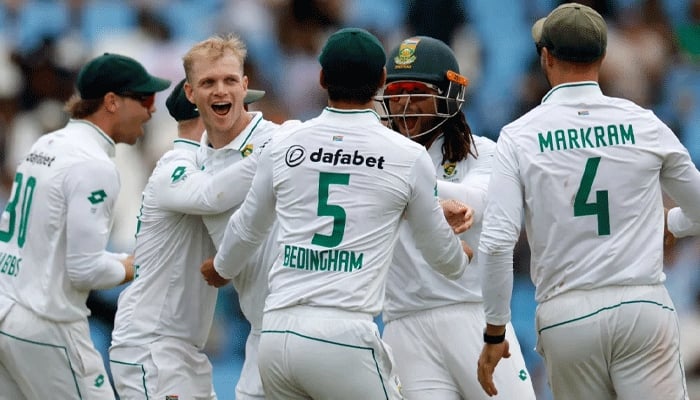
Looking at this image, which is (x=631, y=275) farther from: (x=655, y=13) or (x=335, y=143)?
(x=655, y=13)

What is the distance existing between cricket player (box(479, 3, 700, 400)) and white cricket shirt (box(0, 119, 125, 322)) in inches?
104

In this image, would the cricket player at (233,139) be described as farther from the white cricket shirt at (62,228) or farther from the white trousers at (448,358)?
the white cricket shirt at (62,228)

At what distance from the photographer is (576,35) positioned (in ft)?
18.5

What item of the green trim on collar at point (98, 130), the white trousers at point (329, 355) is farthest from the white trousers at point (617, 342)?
the green trim on collar at point (98, 130)

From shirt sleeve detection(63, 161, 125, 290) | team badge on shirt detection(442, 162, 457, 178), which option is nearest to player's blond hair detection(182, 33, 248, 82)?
shirt sleeve detection(63, 161, 125, 290)

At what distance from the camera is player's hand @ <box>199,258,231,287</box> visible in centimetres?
620

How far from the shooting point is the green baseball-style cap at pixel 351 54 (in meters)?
5.43

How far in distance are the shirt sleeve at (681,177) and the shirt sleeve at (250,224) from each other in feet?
5.44

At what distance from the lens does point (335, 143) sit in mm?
5426

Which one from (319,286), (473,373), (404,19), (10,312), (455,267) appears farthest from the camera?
(404,19)

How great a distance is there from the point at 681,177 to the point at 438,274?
125cm

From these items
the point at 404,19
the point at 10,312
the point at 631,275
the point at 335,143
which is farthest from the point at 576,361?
the point at 404,19

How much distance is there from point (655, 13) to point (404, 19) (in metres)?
2.39

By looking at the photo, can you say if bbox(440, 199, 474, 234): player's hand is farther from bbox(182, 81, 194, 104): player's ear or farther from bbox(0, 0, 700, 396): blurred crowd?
bbox(0, 0, 700, 396): blurred crowd
